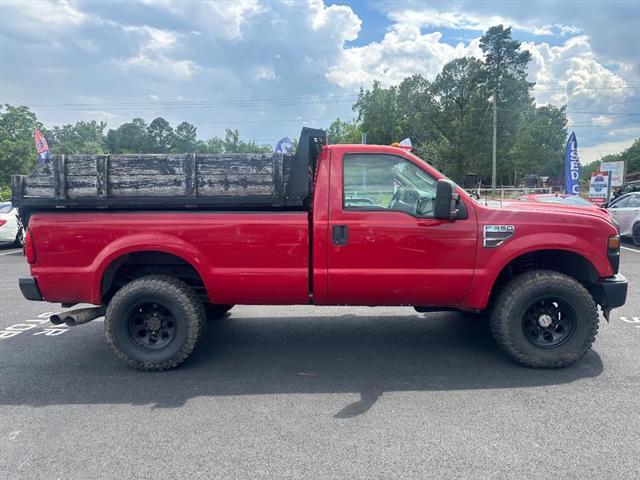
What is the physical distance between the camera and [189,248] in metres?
3.99

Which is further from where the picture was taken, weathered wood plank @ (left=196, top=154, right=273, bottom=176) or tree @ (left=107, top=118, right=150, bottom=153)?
tree @ (left=107, top=118, right=150, bottom=153)

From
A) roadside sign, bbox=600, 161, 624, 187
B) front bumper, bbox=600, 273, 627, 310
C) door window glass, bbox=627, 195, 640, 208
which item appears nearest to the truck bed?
front bumper, bbox=600, 273, 627, 310

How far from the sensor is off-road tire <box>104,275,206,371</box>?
404cm

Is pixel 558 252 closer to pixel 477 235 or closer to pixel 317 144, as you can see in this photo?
pixel 477 235

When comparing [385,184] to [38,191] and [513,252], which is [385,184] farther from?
[38,191]

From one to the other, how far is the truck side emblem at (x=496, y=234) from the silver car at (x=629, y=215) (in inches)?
409

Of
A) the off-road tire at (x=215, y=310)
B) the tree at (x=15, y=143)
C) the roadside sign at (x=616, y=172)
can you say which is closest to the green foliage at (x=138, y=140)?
the tree at (x=15, y=143)

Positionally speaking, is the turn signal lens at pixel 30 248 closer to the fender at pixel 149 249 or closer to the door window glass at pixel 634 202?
the fender at pixel 149 249

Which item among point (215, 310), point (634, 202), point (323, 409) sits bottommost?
point (323, 409)

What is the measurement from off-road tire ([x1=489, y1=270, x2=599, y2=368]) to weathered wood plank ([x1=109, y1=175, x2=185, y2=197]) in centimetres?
315

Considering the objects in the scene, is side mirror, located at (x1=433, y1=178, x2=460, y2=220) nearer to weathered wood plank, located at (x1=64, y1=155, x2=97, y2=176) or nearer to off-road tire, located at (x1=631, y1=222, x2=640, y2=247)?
weathered wood plank, located at (x1=64, y1=155, x2=97, y2=176)

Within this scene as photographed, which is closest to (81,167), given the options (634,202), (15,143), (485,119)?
(634,202)

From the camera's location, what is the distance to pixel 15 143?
96.8 ft

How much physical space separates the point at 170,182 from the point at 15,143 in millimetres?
32193
